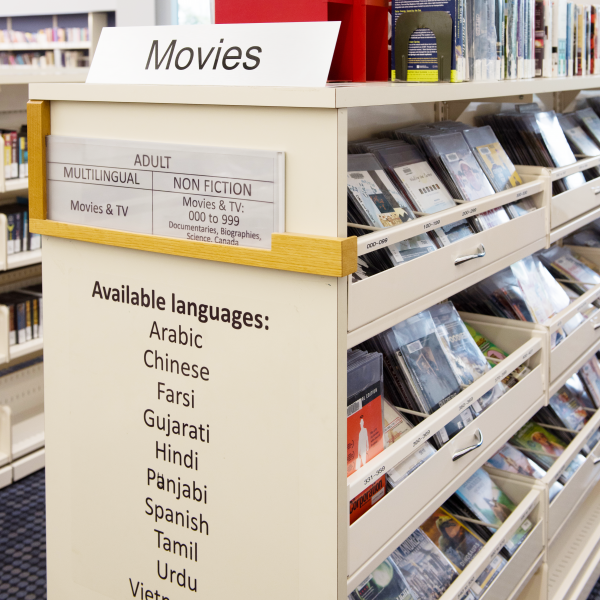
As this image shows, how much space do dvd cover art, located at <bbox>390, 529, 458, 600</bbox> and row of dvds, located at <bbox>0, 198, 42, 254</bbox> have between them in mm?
2235

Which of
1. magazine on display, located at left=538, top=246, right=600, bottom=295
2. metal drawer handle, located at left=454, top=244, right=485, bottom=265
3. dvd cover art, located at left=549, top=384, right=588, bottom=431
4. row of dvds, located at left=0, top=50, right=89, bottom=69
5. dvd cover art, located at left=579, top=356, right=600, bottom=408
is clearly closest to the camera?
→ metal drawer handle, located at left=454, top=244, right=485, bottom=265

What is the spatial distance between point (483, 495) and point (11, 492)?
2112 mm

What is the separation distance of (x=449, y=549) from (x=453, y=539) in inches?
1.7

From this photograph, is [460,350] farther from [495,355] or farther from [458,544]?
[458,544]

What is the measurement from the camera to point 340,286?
1.13 m

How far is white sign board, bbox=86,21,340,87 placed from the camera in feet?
3.72

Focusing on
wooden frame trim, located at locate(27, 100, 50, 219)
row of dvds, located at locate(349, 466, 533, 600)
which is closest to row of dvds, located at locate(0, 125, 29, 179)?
wooden frame trim, located at locate(27, 100, 50, 219)

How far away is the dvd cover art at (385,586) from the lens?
5.32ft

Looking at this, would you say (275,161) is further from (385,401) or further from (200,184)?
(385,401)

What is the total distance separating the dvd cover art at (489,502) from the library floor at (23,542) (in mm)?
765

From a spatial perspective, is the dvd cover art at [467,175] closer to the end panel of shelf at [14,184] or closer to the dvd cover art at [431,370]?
the dvd cover art at [431,370]

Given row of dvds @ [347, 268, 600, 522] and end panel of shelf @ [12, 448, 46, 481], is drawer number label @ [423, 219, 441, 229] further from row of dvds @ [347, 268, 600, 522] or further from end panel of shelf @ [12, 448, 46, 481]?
end panel of shelf @ [12, 448, 46, 481]

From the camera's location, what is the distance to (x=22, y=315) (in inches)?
132

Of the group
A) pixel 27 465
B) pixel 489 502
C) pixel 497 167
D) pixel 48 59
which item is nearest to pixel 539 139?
pixel 497 167
